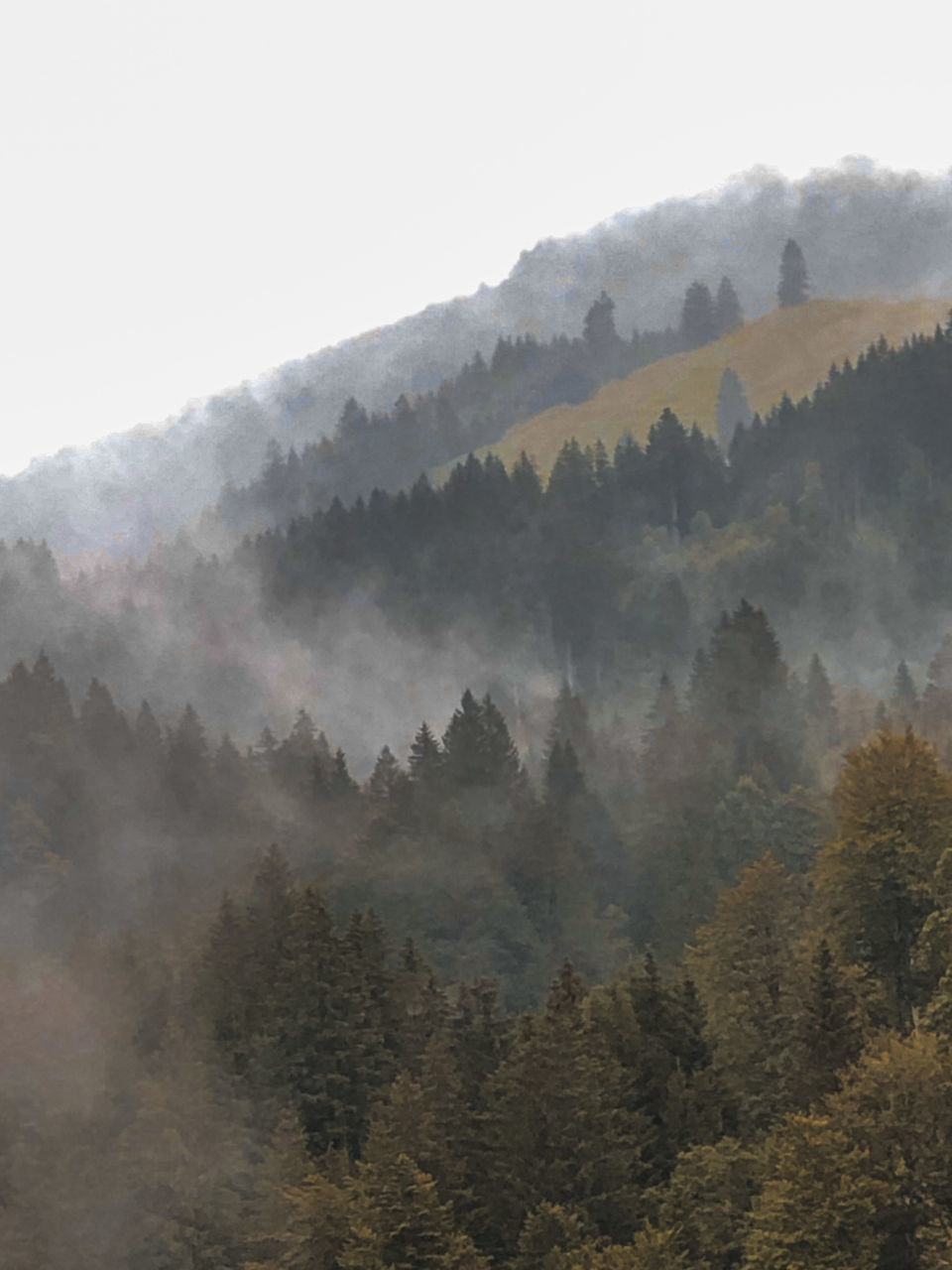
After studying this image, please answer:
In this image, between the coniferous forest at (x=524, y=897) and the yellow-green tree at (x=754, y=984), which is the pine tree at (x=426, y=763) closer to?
the coniferous forest at (x=524, y=897)

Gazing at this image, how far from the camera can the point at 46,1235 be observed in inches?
2564

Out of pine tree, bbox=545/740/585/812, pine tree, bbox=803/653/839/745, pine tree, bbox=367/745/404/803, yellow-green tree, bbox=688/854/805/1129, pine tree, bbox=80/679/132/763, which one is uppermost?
pine tree, bbox=80/679/132/763

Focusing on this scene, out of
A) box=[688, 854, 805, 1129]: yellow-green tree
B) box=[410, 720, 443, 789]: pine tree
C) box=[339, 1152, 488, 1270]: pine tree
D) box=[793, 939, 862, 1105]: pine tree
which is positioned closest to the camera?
box=[793, 939, 862, 1105]: pine tree

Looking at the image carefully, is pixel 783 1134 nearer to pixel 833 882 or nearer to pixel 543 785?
pixel 833 882

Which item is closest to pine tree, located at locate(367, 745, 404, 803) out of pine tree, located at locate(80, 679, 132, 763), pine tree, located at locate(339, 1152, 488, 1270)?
pine tree, located at locate(80, 679, 132, 763)

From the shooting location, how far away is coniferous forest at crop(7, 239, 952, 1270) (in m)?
53.7

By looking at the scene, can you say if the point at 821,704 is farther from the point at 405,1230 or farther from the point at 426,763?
the point at 405,1230

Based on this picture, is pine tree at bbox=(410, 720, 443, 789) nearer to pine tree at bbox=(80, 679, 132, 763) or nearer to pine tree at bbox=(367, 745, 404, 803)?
pine tree at bbox=(367, 745, 404, 803)

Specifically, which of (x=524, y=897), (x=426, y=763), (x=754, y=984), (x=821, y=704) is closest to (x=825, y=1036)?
(x=754, y=984)

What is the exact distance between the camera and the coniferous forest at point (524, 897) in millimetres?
53656

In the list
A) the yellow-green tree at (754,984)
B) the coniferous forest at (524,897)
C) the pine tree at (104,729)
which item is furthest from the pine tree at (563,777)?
the yellow-green tree at (754,984)

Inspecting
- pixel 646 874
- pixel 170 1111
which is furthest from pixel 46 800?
pixel 170 1111

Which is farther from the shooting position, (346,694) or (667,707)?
(346,694)

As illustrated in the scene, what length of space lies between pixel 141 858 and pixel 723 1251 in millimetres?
79707
